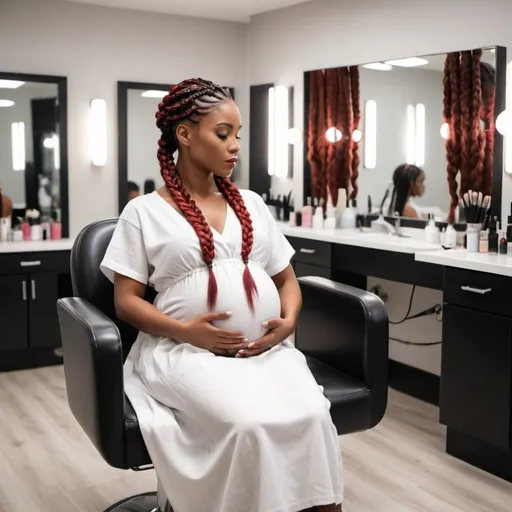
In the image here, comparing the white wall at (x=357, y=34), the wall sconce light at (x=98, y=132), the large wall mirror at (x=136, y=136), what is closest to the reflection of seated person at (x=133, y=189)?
the large wall mirror at (x=136, y=136)

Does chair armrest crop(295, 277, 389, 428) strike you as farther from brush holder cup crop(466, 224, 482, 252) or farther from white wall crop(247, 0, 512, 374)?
white wall crop(247, 0, 512, 374)

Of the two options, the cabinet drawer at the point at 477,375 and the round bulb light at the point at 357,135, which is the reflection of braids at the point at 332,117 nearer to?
the round bulb light at the point at 357,135

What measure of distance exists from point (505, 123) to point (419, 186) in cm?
65

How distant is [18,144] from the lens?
4195 mm

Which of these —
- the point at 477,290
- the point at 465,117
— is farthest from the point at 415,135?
the point at 477,290

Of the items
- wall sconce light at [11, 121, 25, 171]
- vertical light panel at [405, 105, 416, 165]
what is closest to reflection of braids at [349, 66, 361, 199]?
vertical light panel at [405, 105, 416, 165]

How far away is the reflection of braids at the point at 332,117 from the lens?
163 inches

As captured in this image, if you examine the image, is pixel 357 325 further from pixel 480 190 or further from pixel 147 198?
pixel 480 190

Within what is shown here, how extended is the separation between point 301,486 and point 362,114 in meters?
2.67

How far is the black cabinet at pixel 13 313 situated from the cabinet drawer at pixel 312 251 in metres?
1.45

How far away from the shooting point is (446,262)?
278 centimetres

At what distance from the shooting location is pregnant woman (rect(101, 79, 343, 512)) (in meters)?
1.65

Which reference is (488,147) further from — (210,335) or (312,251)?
(210,335)

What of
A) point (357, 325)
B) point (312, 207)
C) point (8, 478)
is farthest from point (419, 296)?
point (8, 478)
